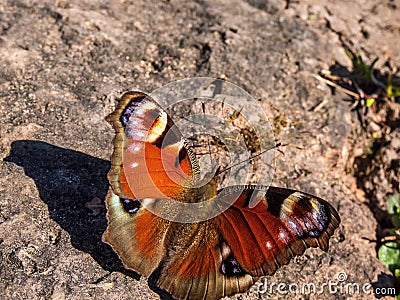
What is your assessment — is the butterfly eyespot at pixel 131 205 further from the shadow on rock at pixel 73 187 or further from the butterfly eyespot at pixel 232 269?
the butterfly eyespot at pixel 232 269

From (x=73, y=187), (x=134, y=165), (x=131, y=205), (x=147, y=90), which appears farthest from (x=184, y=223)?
(x=147, y=90)

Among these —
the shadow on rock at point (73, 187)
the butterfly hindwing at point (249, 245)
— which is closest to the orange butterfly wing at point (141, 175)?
the butterfly hindwing at point (249, 245)

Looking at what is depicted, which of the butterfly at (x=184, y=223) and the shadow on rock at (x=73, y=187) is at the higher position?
the butterfly at (x=184, y=223)

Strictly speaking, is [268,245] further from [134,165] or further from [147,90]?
[147,90]

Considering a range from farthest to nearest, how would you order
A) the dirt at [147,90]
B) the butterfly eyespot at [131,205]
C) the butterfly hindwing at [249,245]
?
1. the dirt at [147,90]
2. the butterfly eyespot at [131,205]
3. the butterfly hindwing at [249,245]

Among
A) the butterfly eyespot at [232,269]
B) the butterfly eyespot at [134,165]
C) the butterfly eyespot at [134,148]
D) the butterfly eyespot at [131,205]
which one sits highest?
the butterfly eyespot at [134,148]

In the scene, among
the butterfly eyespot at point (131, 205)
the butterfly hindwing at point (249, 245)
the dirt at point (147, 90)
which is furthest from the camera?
the dirt at point (147, 90)
